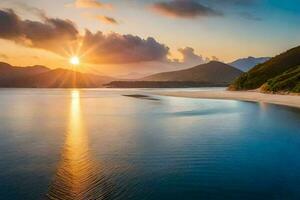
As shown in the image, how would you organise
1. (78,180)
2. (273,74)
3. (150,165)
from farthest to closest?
(273,74)
(150,165)
(78,180)

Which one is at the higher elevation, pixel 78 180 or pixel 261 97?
pixel 261 97

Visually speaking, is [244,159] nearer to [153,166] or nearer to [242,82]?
[153,166]

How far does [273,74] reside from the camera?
144 metres

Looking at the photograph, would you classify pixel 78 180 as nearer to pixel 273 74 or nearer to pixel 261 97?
pixel 261 97

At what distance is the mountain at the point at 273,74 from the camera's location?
4239 inches

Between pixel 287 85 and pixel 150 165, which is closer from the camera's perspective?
pixel 150 165

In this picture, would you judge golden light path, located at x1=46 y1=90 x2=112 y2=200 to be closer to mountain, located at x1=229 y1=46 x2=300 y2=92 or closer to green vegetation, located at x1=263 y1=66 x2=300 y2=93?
green vegetation, located at x1=263 y1=66 x2=300 y2=93

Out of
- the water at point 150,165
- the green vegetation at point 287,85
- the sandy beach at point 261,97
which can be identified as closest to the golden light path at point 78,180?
the water at point 150,165

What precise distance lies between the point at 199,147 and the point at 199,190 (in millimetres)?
10181

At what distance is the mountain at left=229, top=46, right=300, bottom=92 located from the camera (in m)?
108

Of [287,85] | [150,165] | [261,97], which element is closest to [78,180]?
[150,165]

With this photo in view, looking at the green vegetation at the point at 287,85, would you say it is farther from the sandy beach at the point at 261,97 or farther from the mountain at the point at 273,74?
the sandy beach at the point at 261,97

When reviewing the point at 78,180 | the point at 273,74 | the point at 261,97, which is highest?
the point at 273,74

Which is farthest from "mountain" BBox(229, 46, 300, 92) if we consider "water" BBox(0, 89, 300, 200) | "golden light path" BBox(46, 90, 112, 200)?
"golden light path" BBox(46, 90, 112, 200)
